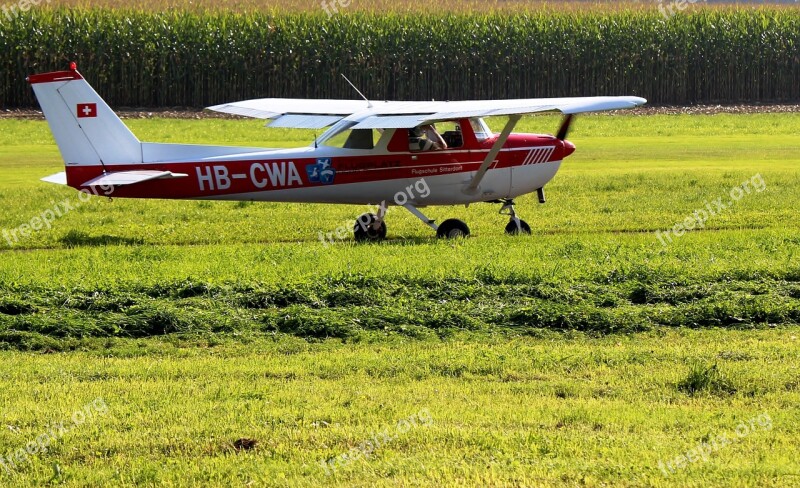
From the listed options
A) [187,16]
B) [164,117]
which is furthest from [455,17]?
[164,117]

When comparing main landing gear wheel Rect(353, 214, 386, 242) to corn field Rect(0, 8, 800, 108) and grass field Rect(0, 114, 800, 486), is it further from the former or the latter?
corn field Rect(0, 8, 800, 108)

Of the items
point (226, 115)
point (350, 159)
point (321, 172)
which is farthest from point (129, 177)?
point (226, 115)

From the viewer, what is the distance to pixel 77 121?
50.4 ft

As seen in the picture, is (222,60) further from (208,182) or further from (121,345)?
(121,345)

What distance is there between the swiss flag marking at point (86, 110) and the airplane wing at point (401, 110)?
247cm

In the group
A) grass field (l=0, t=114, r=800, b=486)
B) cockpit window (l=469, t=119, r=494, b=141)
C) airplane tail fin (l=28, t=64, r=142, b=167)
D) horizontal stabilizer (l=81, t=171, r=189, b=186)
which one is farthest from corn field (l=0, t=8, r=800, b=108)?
horizontal stabilizer (l=81, t=171, r=189, b=186)

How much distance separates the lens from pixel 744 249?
1352 centimetres

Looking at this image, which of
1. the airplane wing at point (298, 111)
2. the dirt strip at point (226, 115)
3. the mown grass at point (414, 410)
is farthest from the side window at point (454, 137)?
the dirt strip at point (226, 115)

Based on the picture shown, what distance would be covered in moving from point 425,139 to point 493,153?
39.6 inches

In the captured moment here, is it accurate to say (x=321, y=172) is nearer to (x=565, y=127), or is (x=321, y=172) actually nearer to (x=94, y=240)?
(x=94, y=240)

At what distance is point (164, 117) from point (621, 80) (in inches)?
797

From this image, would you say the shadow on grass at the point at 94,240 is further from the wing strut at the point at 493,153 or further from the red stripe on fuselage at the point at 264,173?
the wing strut at the point at 493,153

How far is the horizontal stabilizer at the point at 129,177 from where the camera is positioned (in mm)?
14945

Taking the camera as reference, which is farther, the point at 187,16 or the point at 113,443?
the point at 187,16
